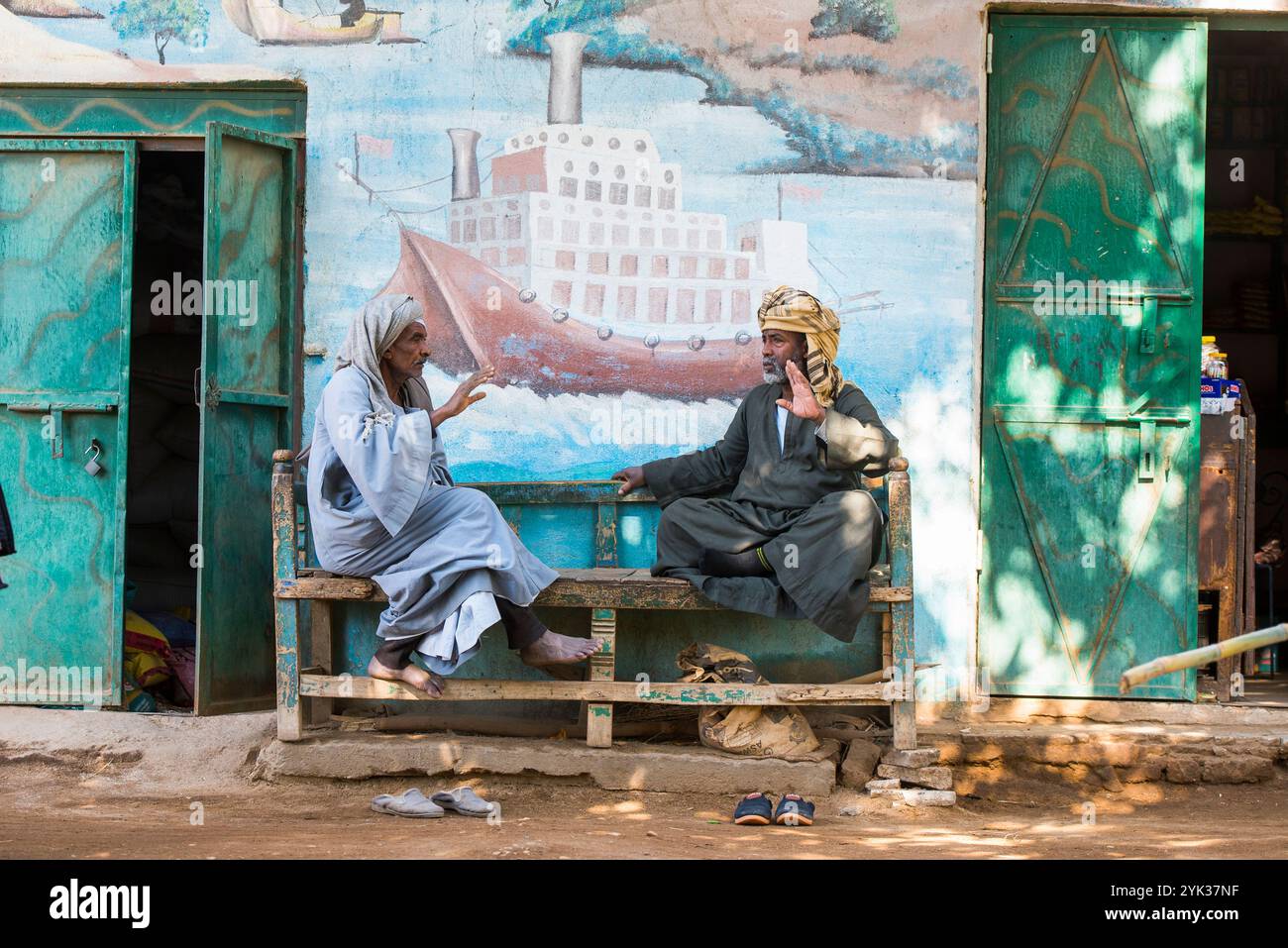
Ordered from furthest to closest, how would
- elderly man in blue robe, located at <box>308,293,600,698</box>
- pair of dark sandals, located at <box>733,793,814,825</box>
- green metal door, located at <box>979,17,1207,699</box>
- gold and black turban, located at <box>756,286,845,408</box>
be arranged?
green metal door, located at <box>979,17,1207,699</box>
gold and black turban, located at <box>756,286,845,408</box>
elderly man in blue robe, located at <box>308,293,600,698</box>
pair of dark sandals, located at <box>733,793,814,825</box>

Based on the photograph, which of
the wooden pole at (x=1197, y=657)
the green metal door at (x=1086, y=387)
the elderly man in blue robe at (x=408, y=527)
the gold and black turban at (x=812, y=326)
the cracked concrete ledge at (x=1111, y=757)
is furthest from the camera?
the green metal door at (x=1086, y=387)

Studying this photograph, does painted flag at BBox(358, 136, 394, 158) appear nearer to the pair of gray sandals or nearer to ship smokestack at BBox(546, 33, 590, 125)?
ship smokestack at BBox(546, 33, 590, 125)

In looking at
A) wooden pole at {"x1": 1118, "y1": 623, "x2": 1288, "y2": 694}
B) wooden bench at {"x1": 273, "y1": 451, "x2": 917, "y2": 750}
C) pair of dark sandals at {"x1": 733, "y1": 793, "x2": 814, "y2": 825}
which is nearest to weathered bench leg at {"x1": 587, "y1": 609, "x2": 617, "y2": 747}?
wooden bench at {"x1": 273, "y1": 451, "x2": 917, "y2": 750}

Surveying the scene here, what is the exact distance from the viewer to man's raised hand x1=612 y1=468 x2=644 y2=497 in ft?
18.1

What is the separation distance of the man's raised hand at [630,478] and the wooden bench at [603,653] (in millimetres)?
485

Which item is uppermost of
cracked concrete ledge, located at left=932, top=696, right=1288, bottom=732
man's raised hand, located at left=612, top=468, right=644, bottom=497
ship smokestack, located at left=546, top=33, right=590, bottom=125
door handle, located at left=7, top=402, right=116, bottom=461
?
ship smokestack, located at left=546, top=33, right=590, bottom=125

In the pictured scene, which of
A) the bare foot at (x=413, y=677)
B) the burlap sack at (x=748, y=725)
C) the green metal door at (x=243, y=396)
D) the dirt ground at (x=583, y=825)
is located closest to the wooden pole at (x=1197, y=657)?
the dirt ground at (x=583, y=825)

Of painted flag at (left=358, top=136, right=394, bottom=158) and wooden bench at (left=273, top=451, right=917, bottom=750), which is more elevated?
painted flag at (left=358, top=136, right=394, bottom=158)

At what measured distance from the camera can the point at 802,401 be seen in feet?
16.5

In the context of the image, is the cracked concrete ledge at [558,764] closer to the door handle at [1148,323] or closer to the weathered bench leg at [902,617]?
the weathered bench leg at [902,617]

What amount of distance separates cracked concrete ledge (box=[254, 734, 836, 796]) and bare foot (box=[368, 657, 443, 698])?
0.93ft

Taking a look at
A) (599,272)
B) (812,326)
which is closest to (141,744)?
(599,272)

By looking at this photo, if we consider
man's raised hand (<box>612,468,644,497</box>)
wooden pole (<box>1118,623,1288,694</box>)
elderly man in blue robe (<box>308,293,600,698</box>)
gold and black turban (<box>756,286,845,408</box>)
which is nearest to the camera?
wooden pole (<box>1118,623,1288,694</box>)

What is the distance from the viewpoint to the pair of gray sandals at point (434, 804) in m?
4.73
